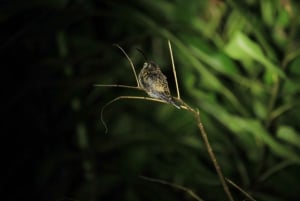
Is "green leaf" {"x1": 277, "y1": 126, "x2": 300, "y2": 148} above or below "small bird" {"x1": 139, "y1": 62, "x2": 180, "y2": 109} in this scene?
above

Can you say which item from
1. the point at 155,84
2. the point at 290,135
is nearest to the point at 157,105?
the point at 290,135

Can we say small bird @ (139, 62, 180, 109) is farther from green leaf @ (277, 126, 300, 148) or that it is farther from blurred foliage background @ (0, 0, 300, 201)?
green leaf @ (277, 126, 300, 148)

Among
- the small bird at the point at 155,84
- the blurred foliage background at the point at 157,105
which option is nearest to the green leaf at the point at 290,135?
the blurred foliage background at the point at 157,105

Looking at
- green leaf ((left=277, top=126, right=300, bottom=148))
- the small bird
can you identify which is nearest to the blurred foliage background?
green leaf ((left=277, top=126, right=300, bottom=148))

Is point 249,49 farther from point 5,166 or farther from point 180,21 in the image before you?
point 5,166

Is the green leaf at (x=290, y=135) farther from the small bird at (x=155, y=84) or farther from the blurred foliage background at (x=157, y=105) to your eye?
the small bird at (x=155, y=84)
